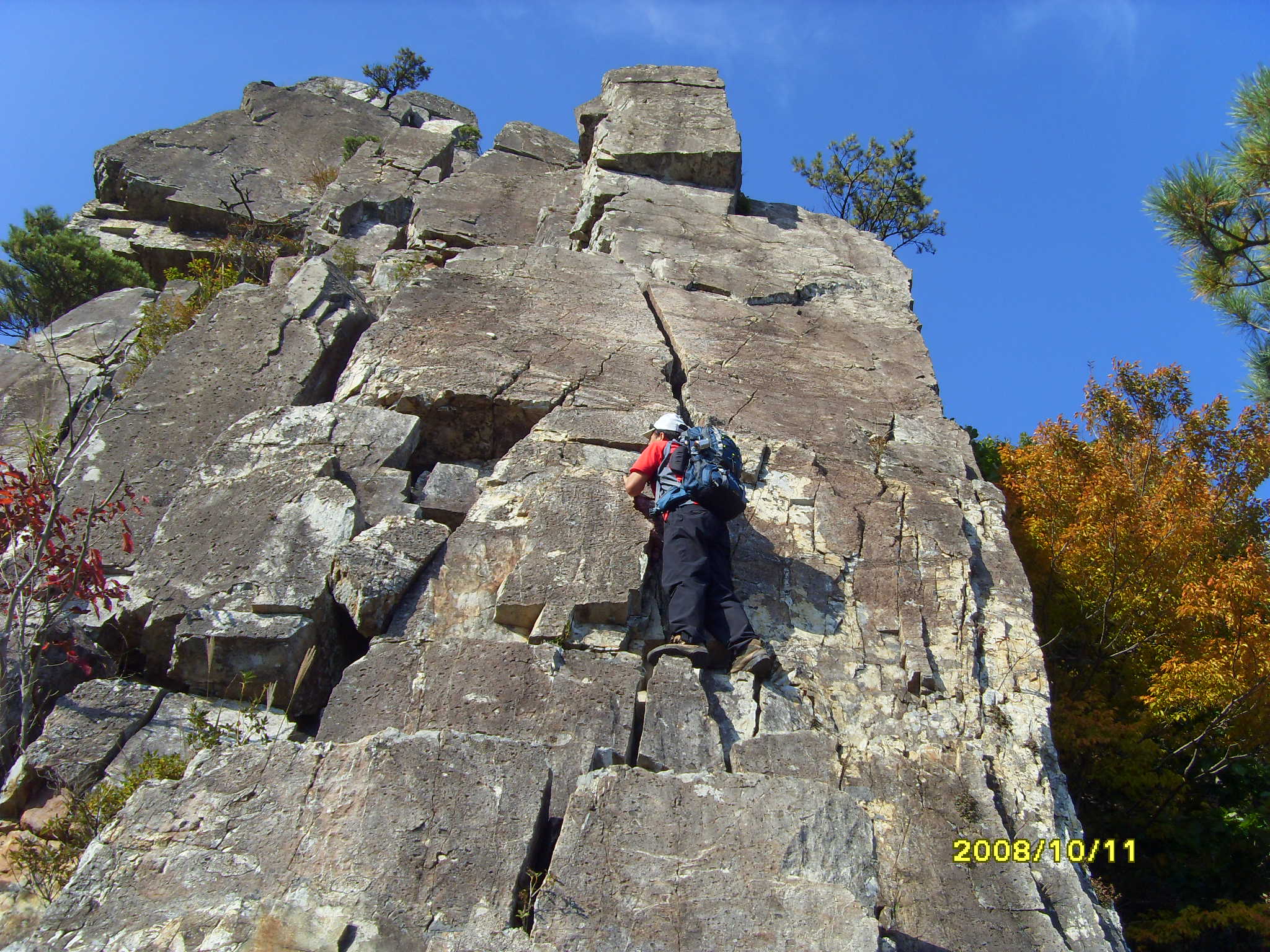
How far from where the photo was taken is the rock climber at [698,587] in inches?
226

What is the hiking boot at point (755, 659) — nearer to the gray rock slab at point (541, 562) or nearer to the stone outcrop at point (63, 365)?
the gray rock slab at point (541, 562)

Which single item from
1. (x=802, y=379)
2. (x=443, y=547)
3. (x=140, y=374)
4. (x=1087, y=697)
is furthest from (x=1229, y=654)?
(x=140, y=374)

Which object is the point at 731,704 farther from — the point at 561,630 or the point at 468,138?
the point at 468,138

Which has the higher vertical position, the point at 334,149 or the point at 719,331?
the point at 334,149

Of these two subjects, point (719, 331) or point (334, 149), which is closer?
point (719, 331)

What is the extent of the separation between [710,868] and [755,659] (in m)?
1.79

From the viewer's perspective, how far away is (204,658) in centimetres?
584

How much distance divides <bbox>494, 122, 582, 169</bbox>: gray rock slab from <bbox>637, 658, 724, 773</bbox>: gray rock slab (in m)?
10.7

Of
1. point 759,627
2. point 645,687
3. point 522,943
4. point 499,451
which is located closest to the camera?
point 522,943

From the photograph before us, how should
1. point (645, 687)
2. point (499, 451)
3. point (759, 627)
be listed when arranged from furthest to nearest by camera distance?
point (499, 451), point (759, 627), point (645, 687)

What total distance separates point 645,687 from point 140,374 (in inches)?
212

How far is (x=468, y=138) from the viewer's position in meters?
18.1

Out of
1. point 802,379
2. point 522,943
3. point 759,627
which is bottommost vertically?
point 522,943

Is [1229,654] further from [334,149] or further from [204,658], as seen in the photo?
[334,149]
